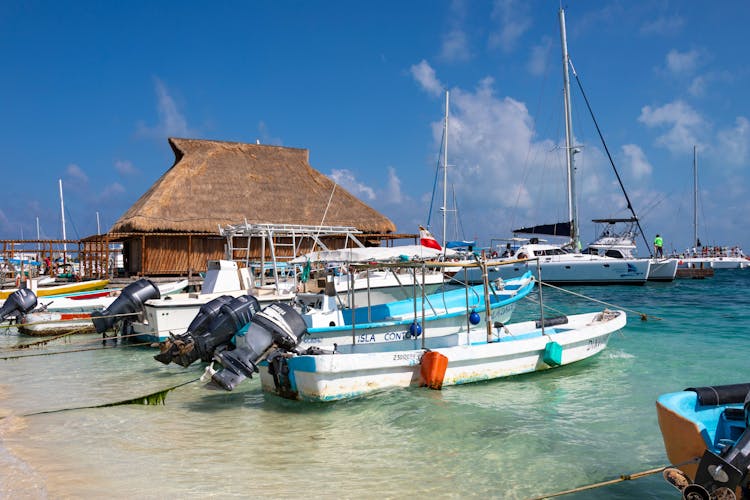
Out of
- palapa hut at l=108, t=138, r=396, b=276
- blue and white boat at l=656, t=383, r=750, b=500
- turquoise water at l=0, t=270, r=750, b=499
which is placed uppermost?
palapa hut at l=108, t=138, r=396, b=276

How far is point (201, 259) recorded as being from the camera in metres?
27.4

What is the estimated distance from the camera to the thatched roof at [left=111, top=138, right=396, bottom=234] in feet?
88.2

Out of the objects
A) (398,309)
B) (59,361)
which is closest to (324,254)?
(398,309)

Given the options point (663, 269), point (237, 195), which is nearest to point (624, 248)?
point (663, 269)

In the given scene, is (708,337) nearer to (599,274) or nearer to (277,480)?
(277,480)

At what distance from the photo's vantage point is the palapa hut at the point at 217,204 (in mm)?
26438

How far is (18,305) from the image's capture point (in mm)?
15727

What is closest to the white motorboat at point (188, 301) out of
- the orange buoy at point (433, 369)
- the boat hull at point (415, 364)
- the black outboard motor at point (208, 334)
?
the black outboard motor at point (208, 334)

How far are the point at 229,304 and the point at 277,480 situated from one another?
470cm

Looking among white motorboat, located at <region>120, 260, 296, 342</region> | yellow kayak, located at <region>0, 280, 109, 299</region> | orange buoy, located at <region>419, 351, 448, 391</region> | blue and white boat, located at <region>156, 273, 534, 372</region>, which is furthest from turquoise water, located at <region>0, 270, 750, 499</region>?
yellow kayak, located at <region>0, 280, 109, 299</region>

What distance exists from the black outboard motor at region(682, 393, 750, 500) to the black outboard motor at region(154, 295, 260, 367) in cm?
680

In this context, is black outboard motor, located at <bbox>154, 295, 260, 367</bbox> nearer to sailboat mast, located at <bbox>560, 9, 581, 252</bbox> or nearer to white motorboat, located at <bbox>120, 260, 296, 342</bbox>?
white motorboat, located at <bbox>120, 260, 296, 342</bbox>

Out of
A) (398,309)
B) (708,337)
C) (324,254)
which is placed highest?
(324,254)

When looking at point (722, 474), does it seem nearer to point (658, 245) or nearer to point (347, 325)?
point (347, 325)
